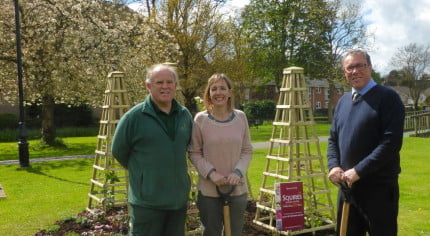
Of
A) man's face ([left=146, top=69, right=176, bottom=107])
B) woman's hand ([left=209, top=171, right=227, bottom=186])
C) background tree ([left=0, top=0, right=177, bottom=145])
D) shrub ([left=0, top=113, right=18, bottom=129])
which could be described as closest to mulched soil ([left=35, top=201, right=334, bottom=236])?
woman's hand ([left=209, top=171, right=227, bottom=186])

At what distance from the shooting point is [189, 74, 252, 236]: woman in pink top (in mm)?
3326

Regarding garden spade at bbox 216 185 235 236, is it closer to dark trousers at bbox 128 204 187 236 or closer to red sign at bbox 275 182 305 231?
dark trousers at bbox 128 204 187 236

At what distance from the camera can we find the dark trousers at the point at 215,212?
338cm

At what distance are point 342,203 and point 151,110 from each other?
196 centimetres

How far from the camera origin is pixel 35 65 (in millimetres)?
15242

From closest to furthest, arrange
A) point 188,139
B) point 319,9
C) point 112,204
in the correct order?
point 188,139
point 112,204
point 319,9

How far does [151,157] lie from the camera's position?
2961mm

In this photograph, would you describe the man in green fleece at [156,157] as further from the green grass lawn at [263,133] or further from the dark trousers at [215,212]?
the green grass lawn at [263,133]

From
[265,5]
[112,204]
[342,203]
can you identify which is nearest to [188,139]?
[342,203]

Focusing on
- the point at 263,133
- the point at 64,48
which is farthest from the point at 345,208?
the point at 263,133

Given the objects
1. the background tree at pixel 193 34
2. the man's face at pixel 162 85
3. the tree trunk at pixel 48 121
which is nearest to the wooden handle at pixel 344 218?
the man's face at pixel 162 85

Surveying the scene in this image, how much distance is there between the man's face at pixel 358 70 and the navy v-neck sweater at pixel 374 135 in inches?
4.2

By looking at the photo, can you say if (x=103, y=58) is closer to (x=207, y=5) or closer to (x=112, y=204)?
(x=207, y=5)

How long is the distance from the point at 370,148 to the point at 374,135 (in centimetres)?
12
